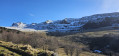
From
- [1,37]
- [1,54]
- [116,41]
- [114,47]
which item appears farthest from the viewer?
[116,41]

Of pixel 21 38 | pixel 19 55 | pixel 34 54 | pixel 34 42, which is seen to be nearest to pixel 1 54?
pixel 19 55

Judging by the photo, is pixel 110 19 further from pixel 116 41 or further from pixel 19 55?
pixel 19 55

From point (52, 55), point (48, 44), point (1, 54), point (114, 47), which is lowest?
point (114, 47)

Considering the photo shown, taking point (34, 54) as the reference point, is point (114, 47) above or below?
below

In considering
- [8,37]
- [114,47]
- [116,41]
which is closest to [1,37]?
[8,37]

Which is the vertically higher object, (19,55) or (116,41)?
(19,55)

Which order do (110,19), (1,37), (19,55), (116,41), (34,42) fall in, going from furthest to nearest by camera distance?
(110,19)
(116,41)
(1,37)
(34,42)
(19,55)

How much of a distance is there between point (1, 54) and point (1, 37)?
13.6m

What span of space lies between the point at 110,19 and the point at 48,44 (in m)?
158

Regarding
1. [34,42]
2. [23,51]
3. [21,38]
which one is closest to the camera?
[23,51]

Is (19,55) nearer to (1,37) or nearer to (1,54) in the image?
(1,54)

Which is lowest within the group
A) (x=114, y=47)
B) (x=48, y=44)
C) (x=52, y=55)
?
(x=114, y=47)

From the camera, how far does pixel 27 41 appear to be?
20.0m

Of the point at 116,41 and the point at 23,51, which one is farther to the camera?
the point at 116,41
